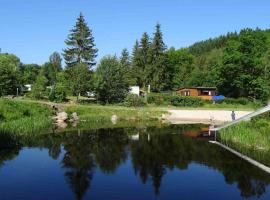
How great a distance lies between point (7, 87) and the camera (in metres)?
73.5

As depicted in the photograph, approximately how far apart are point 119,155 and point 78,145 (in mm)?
5552

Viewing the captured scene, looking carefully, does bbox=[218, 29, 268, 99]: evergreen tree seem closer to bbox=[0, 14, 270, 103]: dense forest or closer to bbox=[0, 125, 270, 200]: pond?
bbox=[0, 14, 270, 103]: dense forest

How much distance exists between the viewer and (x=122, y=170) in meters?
25.3

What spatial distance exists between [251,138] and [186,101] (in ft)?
A: 130

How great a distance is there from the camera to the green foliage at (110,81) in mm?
64812

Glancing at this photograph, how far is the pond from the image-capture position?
20234 mm

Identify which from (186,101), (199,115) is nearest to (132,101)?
Result: (186,101)

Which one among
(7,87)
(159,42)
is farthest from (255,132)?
(159,42)

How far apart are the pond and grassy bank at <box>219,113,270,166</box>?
1.33 m

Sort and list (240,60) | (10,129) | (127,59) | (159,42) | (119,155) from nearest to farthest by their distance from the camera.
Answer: (119,155) < (10,129) < (240,60) < (159,42) < (127,59)

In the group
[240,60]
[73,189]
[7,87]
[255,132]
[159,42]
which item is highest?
[159,42]

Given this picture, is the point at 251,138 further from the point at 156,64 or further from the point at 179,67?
the point at 179,67

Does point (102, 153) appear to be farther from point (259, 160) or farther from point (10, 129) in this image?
point (259, 160)

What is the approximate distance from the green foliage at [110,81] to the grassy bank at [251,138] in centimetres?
3223
